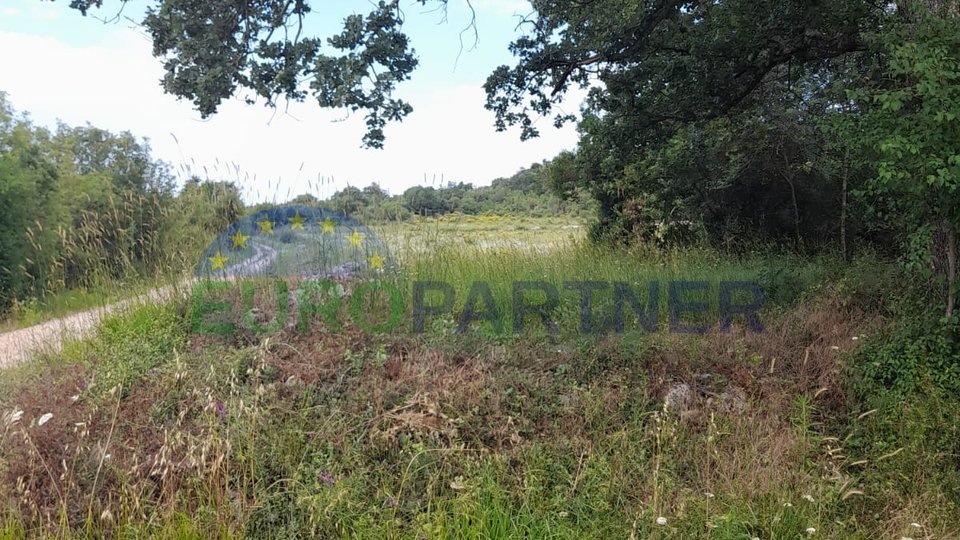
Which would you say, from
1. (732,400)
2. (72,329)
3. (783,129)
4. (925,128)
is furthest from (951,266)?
(72,329)

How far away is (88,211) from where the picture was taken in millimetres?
6176

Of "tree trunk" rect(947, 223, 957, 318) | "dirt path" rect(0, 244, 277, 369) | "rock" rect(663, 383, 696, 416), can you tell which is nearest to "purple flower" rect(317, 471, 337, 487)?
"rock" rect(663, 383, 696, 416)

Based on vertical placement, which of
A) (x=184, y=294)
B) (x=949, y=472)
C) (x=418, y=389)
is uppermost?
(x=184, y=294)

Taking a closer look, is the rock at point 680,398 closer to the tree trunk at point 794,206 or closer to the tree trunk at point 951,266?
the tree trunk at point 951,266

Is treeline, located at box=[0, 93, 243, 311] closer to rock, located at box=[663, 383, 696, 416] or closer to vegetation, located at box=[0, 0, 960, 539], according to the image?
vegetation, located at box=[0, 0, 960, 539]

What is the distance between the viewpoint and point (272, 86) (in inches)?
174

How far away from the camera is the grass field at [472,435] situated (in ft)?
8.69

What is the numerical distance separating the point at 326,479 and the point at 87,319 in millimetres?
3984

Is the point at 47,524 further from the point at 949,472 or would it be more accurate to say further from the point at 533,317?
the point at 949,472

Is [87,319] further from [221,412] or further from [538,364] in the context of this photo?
[538,364]

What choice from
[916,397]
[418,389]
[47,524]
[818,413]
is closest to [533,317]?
[418,389]

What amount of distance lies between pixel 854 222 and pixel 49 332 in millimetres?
11174

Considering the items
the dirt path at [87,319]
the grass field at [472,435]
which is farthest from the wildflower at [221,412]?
the dirt path at [87,319]

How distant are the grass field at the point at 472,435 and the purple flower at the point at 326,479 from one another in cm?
1
